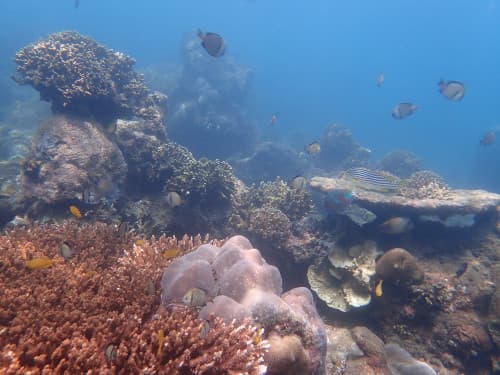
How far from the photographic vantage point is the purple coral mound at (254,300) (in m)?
3.29

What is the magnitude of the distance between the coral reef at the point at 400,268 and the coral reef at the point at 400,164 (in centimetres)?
1527

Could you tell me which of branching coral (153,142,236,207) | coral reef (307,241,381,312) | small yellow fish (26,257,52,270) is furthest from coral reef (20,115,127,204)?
coral reef (307,241,381,312)

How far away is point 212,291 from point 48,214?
5096 mm

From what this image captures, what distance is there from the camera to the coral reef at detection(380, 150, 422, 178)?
20109 millimetres

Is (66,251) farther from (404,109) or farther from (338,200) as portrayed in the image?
(404,109)

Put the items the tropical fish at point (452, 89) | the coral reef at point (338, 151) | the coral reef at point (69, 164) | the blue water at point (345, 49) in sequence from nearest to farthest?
1. the coral reef at point (69, 164)
2. the tropical fish at point (452, 89)
3. the coral reef at point (338, 151)
4. the blue water at point (345, 49)

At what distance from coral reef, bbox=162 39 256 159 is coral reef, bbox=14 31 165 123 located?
7.67 metres

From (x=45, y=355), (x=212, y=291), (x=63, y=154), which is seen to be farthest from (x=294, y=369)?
(x=63, y=154)

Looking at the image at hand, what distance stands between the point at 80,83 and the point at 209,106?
39.3 feet

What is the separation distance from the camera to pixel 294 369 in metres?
3.25

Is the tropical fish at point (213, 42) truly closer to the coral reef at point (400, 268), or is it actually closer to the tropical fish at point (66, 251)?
the tropical fish at point (66, 251)

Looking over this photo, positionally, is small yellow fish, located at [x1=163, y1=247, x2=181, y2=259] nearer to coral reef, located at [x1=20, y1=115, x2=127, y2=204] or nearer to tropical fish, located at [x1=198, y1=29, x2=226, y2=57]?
coral reef, located at [x1=20, y1=115, x2=127, y2=204]

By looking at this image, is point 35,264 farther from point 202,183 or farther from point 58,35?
point 58,35

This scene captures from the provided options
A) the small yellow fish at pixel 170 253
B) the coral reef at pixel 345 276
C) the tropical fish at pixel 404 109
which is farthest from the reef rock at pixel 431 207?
the small yellow fish at pixel 170 253
